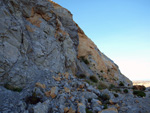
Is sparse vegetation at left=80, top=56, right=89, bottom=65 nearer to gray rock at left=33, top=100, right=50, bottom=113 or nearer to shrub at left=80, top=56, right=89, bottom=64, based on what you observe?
shrub at left=80, top=56, right=89, bottom=64

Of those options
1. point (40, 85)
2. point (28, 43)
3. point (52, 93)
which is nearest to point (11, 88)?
point (40, 85)

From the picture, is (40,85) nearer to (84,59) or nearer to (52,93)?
(52,93)

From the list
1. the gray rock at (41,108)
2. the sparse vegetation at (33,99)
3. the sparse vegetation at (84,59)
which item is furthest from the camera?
the sparse vegetation at (84,59)

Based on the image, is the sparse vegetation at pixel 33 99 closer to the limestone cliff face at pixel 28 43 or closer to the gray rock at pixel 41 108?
the gray rock at pixel 41 108

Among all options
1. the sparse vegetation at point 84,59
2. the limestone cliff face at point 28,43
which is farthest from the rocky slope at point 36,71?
the sparse vegetation at point 84,59

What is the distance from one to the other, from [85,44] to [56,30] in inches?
457

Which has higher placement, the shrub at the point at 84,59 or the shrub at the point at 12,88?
→ the shrub at the point at 84,59

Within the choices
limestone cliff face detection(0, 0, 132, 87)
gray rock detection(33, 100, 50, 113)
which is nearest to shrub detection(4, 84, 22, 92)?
limestone cliff face detection(0, 0, 132, 87)

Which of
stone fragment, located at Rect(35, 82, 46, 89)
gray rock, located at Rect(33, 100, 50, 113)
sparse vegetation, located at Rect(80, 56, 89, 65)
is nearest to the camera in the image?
gray rock, located at Rect(33, 100, 50, 113)

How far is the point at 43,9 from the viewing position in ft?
41.7

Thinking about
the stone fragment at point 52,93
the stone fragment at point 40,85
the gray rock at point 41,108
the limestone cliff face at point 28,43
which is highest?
the limestone cliff face at point 28,43

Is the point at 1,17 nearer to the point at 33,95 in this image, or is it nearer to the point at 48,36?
the point at 48,36

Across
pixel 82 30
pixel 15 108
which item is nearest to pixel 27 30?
pixel 15 108

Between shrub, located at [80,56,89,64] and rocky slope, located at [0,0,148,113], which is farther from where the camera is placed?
shrub, located at [80,56,89,64]
